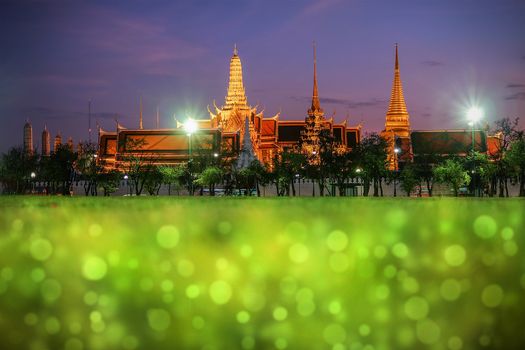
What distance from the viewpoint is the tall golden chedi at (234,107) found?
7909 cm

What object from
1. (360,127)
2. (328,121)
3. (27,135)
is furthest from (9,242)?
(27,135)

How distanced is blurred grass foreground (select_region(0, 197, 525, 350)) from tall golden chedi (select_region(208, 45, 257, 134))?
231 ft

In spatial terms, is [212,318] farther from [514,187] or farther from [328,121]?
[328,121]

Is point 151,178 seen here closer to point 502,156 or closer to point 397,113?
point 502,156

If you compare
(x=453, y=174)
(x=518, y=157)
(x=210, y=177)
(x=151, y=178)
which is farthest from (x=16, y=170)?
(x=518, y=157)

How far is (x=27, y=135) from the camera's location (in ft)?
598

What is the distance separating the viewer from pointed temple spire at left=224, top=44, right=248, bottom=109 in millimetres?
83688

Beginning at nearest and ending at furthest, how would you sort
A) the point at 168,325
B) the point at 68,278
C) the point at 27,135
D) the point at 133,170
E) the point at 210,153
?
1. the point at 168,325
2. the point at 68,278
3. the point at 133,170
4. the point at 210,153
5. the point at 27,135

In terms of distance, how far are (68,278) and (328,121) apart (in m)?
76.7

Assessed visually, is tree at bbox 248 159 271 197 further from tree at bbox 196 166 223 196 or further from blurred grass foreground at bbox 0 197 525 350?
blurred grass foreground at bbox 0 197 525 350

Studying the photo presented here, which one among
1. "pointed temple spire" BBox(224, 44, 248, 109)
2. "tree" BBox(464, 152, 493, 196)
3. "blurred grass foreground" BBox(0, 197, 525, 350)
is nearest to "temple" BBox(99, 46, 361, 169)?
"pointed temple spire" BBox(224, 44, 248, 109)

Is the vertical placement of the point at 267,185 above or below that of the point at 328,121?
below

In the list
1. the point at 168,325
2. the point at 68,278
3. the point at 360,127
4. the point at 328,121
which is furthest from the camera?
the point at 360,127

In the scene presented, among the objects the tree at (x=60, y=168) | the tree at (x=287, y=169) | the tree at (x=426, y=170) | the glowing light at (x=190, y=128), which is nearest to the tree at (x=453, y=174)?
the tree at (x=426, y=170)
